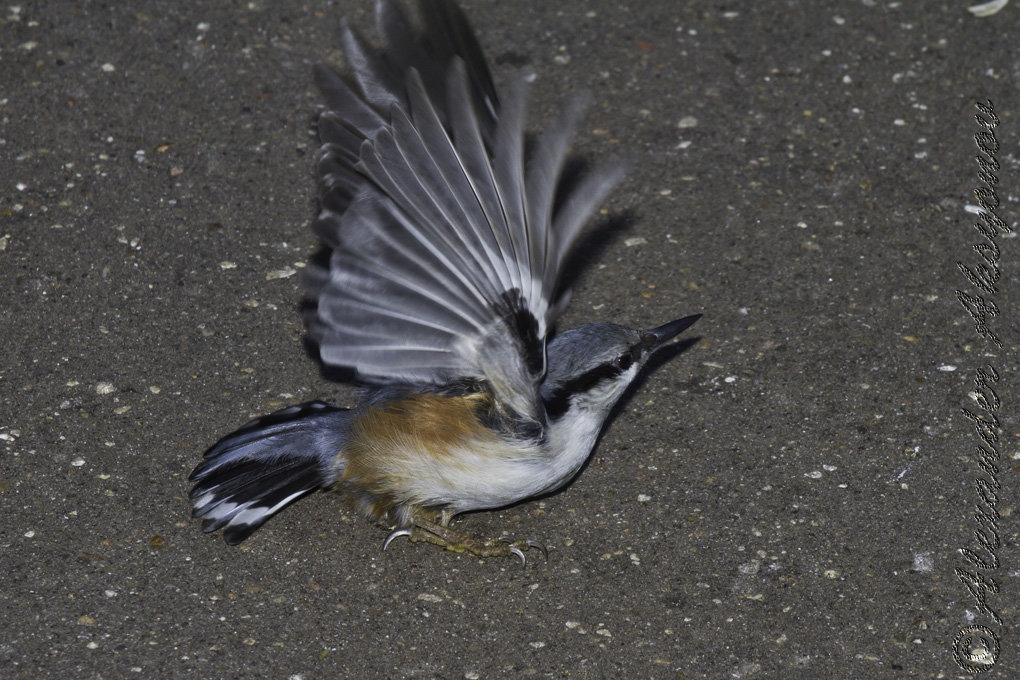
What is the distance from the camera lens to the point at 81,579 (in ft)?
12.2

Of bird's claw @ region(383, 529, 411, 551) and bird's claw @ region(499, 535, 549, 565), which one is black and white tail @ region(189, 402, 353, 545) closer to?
bird's claw @ region(383, 529, 411, 551)

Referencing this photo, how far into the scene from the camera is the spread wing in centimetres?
351

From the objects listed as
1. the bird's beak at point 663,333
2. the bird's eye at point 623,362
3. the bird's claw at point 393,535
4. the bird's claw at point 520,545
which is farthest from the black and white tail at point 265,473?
the bird's beak at point 663,333

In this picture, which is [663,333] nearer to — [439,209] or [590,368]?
[590,368]

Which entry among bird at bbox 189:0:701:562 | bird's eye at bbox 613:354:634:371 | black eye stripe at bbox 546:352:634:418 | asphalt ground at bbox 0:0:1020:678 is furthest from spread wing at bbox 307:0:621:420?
asphalt ground at bbox 0:0:1020:678

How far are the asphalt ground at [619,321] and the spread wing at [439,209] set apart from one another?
2.59 ft

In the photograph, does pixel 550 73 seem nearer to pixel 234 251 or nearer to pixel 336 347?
pixel 234 251

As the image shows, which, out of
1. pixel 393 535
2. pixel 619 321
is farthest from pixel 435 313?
pixel 619 321

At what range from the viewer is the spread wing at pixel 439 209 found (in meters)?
3.51

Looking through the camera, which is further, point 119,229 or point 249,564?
point 119,229

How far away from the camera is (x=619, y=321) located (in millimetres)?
4805

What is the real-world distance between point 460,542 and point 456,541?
0.6 inches

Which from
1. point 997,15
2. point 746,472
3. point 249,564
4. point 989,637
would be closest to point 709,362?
point 746,472

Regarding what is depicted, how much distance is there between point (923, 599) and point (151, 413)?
2.93 meters
